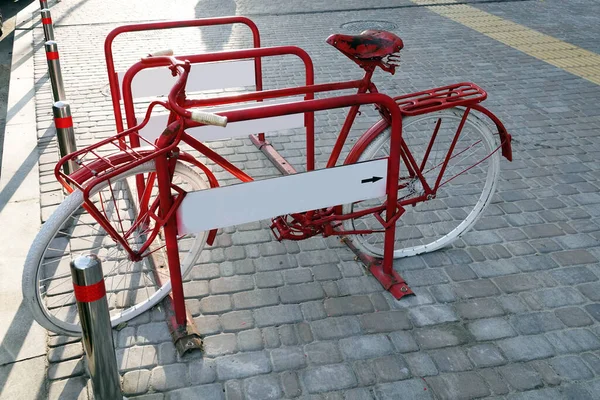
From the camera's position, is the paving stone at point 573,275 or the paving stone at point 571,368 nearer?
the paving stone at point 571,368

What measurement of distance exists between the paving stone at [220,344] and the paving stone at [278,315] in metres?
0.20

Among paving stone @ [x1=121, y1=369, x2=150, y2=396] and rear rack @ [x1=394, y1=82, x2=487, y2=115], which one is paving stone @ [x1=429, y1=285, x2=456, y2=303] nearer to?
rear rack @ [x1=394, y1=82, x2=487, y2=115]

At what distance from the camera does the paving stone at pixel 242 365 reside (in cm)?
322

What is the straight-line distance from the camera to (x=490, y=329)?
3529 millimetres

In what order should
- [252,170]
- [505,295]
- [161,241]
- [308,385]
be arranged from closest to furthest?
[308,385] < [505,295] < [161,241] < [252,170]

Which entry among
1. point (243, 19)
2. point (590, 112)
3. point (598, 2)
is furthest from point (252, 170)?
point (598, 2)

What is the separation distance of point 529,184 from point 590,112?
2.07m

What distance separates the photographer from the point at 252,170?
5449mm

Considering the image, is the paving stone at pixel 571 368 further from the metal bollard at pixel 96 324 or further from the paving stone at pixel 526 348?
the metal bollard at pixel 96 324

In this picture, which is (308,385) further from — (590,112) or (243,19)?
(590,112)

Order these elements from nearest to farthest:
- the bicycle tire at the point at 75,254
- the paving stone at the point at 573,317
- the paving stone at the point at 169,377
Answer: the bicycle tire at the point at 75,254 < the paving stone at the point at 169,377 < the paving stone at the point at 573,317

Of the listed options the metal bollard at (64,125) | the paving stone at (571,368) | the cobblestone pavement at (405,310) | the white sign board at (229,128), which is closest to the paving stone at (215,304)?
the cobblestone pavement at (405,310)

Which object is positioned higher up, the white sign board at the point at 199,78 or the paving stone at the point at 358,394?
the white sign board at the point at 199,78

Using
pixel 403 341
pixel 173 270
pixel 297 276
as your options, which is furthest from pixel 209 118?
pixel 403 341
